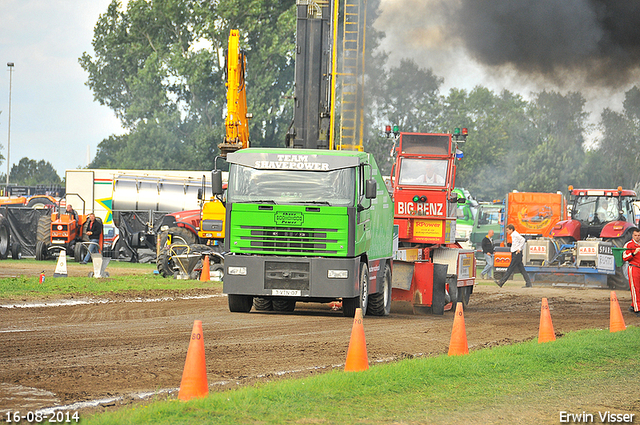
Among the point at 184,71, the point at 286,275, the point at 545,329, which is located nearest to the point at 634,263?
the point at 545,329

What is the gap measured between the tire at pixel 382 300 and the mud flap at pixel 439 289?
135 centimetres

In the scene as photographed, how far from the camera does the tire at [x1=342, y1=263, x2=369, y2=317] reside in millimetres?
15703

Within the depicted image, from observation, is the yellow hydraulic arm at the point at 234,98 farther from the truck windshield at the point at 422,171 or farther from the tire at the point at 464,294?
the tire at the point at 464,294

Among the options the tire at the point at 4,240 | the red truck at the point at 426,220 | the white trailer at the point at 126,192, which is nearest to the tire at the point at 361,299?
the red truck at the point at 426,220

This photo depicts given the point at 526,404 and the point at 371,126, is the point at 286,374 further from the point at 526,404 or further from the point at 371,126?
the point at 371,126

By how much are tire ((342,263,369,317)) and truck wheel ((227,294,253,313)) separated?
77.0 inches

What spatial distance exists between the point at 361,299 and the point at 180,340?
4.78 meters

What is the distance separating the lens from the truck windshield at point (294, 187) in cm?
1506

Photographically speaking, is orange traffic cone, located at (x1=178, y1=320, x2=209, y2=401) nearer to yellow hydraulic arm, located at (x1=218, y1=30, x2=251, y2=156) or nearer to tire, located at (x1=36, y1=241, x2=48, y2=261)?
yellow hydraulic arm, located at (x1=218, y1=30, x2=251, y2=156)

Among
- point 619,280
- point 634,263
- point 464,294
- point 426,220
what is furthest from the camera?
point 619,280

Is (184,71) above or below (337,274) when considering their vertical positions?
above

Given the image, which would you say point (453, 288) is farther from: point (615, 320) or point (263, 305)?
point (615, 320)

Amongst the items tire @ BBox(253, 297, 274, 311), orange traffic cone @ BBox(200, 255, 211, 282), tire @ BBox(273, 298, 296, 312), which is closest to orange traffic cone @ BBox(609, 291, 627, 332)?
tire @ BBox(273, 298, 296, 312)

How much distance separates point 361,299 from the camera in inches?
620
